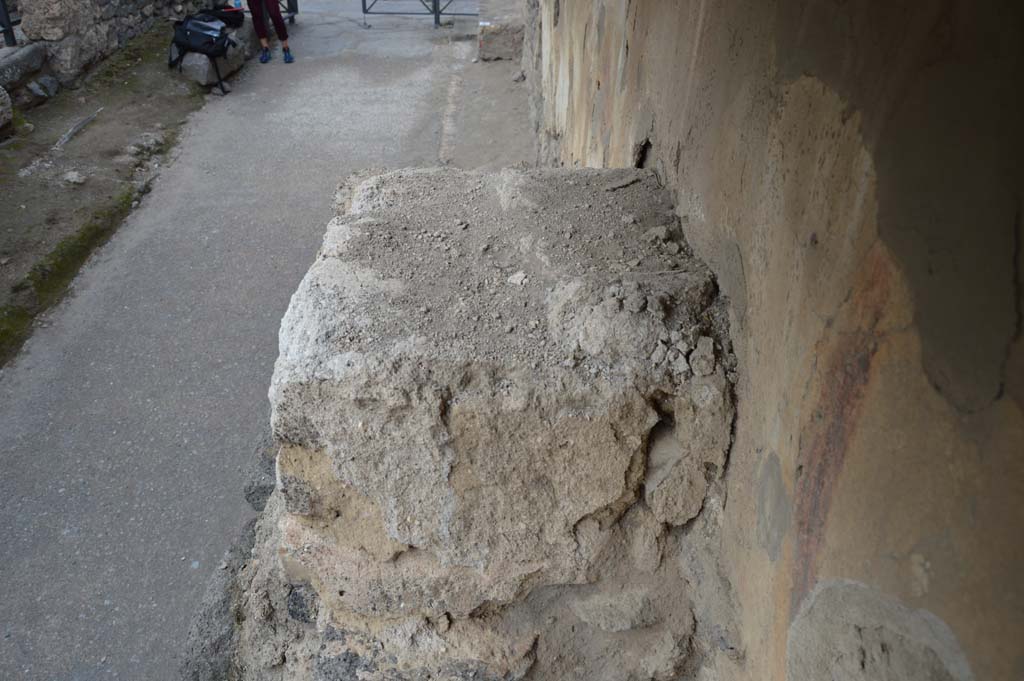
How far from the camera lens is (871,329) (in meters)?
0.80

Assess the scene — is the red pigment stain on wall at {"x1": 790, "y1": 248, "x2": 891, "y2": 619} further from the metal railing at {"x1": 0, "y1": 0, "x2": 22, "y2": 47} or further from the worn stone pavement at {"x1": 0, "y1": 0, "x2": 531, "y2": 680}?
the metal railing at {"x1": 0, "y1": 0, "x2": 22, "y2": 47}

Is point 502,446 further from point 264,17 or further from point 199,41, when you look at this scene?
point 264,17

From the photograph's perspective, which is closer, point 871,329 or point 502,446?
point 871,329

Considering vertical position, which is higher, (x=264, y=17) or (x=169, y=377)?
(x=264, y=17)

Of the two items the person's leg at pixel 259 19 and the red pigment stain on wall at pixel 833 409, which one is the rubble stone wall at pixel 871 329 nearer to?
the red pigment stain on wall at pixel 833 409

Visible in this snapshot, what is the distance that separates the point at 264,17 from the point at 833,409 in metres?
7.45

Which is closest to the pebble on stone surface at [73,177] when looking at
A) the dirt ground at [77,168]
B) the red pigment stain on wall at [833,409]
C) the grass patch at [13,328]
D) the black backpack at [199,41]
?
the dirt ground at [77,168]

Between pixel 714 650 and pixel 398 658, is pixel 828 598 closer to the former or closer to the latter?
pixel 714 650

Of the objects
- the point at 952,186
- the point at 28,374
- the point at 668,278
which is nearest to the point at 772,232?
the point at 668,278

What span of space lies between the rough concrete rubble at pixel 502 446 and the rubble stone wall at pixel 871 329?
0.11m

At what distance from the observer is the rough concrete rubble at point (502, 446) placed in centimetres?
123

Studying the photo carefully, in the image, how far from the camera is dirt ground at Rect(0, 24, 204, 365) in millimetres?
3793

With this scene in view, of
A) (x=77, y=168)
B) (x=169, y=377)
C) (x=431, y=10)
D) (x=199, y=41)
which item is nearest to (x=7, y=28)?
(x=199, y=41)

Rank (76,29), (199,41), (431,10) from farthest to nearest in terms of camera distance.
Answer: (431,10) < (199,41) < (76,29)
